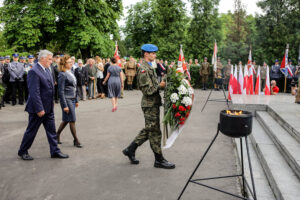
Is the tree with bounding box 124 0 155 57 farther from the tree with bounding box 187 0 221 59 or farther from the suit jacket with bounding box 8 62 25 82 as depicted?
the suit jacket with bounding box 8 62 25 82

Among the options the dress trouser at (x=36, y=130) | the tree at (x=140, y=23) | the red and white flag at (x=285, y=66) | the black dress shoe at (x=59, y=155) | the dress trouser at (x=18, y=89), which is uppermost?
the tree at (x=140, y=23)

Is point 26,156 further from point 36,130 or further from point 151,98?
point 151,98

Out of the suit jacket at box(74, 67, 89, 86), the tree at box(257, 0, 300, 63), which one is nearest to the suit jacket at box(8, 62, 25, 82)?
the suit jacket at box(74, 67, 89, 86)

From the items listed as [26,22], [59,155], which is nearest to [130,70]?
[26,22]

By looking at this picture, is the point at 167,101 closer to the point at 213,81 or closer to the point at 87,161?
the point at 87,161

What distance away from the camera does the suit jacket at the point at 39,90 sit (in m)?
5.02

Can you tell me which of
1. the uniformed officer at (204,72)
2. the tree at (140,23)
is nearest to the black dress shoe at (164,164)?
the uniformed officer at (204,72)

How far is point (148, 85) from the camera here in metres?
4.59

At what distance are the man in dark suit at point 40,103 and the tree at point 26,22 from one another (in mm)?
21876

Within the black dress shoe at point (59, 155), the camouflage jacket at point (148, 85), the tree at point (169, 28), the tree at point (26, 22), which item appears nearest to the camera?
the camouflage jacket at point (148, 85)

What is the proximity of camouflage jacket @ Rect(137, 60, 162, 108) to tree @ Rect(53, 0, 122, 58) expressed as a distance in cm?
2157

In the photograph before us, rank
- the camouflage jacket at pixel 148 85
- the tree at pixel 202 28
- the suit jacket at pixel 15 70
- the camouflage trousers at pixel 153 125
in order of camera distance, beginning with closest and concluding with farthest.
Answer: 1. the camouflage jacket at pixel 148 85
2. the camouflage trousers at pixel 153 125
3. the suit jacket at pixel 15 70
4. the tree at pixel 202 28

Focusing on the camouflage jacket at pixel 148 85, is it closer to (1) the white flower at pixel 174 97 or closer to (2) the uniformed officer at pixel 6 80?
(1) the white flower at pixel 174 97

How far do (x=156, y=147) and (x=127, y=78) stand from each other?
15.3m
